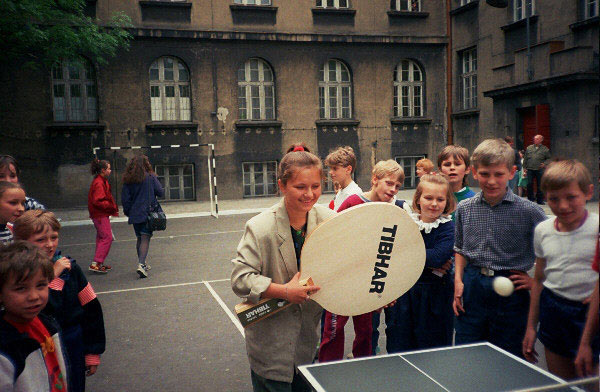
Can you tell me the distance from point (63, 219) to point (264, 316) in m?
13.8

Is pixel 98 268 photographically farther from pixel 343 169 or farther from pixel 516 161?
pixel 516 161

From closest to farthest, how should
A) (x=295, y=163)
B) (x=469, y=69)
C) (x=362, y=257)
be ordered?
(x=362, y=257) → (x=295, y=163) → (x=469, y=69)

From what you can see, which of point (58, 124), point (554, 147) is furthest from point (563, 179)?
point (58, 124)

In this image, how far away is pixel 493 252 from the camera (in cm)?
269

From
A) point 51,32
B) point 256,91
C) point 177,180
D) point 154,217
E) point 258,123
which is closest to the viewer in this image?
point 154,217

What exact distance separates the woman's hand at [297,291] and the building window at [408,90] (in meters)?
19.1

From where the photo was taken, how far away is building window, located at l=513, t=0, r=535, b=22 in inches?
57.1

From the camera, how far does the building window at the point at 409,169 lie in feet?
67.9

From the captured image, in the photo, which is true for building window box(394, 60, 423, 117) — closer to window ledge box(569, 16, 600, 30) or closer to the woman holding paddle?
the woman holding paddle

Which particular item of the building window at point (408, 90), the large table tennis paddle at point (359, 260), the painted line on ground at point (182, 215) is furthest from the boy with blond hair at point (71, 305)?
the building window at point (408, 90)

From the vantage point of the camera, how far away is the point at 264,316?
2.41 meters

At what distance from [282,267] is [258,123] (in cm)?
1645

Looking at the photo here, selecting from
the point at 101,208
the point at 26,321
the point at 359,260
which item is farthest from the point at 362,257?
the point at 101,208

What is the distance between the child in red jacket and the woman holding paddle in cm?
598
